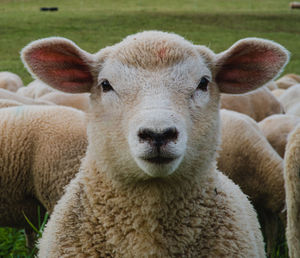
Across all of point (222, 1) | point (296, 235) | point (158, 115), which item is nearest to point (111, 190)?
point (158, 115)

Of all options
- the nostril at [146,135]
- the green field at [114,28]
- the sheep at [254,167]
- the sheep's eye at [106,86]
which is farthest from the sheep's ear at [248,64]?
the green field at [114,28]

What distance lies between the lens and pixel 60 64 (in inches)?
91.5

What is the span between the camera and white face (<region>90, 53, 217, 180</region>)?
1733 millimetres

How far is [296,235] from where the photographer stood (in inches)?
115

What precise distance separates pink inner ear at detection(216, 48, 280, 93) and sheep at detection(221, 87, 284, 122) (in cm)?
425

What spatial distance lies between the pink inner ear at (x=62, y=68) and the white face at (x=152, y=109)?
120mm

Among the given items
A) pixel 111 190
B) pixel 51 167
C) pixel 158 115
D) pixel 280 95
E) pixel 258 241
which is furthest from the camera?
pixel 280 95

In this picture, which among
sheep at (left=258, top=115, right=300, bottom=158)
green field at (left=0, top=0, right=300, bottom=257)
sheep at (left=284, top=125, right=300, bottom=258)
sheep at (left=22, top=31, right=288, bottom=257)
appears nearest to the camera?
sheep at (left=22, top=31, right=288, bottom=257)

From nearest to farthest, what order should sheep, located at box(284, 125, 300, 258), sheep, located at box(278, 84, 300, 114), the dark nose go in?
the dark nose
sheep, located at box(284, 125, 300, 258)
sheep, located at box(278, 84, 300, 114)

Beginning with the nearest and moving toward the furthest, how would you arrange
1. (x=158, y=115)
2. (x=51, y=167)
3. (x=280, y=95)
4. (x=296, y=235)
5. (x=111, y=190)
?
(x=158, y=115)
(x=111, y=190)
(x=296, y=235)
(x=51, y=167)
(x=280, y=95)

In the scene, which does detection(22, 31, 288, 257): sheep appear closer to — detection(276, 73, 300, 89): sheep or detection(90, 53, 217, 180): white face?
detection(90, 53, 217, 180): white face

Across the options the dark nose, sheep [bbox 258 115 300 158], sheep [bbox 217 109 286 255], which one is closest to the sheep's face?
the dark nose

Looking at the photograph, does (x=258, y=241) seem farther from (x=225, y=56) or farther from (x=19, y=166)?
(x=19, y=166)

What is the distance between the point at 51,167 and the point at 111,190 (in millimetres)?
1530
